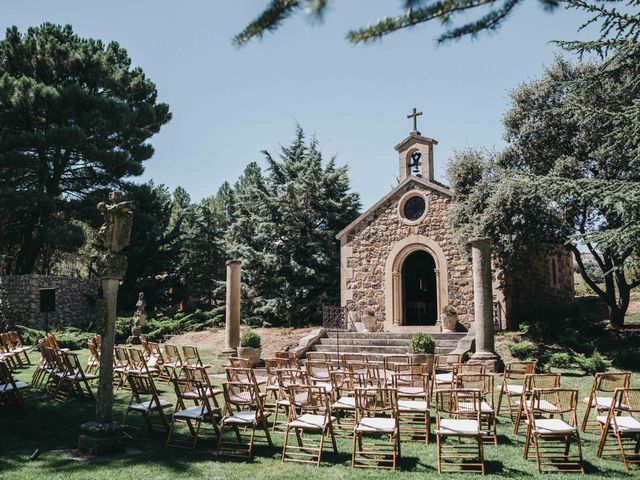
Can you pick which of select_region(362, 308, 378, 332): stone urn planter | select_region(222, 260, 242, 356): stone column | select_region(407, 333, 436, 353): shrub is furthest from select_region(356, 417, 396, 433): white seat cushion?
select_region(362, 308, 378, 332): stone urn planter

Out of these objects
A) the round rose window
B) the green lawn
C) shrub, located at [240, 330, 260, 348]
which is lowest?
the green lawn

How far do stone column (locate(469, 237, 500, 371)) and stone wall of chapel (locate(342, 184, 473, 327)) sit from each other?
14.8ft

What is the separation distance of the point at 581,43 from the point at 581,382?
22.8 feet

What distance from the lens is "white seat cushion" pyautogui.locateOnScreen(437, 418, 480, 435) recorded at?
17.2 feet

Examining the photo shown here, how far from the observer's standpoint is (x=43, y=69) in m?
22.4

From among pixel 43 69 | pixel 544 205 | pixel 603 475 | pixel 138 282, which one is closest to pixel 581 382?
pixel 544 205

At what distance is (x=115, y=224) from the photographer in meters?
6.91

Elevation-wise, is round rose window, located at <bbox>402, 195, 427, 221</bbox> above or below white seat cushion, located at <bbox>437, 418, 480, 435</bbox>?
above

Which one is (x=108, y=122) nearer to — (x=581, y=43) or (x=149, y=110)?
(x=149, y=110)

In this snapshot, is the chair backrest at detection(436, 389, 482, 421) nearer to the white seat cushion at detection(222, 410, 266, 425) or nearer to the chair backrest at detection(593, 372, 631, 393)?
the chair backrest at detection(593, 372, 631, 393)

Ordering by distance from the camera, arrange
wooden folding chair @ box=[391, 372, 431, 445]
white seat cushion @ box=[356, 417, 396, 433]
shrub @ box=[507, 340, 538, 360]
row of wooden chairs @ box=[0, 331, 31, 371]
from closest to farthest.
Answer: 1. white seat cushion @ box=[356, 417, 396, 433]
2. wooden folding chair @ box=[391, 372, 431, 445]
3. row of wooden chairs @ box=[0, 331, 31, 371]
4. shrub @ box=[507, 340, 538, 360]

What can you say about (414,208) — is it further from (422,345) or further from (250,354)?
(250,354)

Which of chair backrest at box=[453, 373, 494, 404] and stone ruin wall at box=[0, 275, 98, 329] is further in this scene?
stone ruin wall at box=[0, 275, 98, 329]

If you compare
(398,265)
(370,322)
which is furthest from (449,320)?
(398,265)
